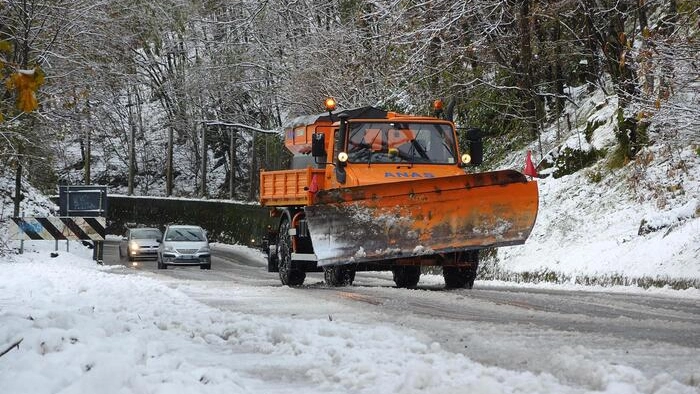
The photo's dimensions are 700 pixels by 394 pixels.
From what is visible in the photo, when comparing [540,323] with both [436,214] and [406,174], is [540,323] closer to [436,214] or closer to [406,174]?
[436,214]

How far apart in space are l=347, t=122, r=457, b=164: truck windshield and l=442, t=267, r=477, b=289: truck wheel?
5.65 ft

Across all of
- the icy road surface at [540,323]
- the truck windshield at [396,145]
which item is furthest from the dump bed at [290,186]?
the icy road surface at [540,323]

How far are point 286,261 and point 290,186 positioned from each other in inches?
50.5

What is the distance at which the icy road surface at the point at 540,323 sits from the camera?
6328 mm

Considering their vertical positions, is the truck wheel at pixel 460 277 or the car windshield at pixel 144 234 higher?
the car windshield at pixel 144 234

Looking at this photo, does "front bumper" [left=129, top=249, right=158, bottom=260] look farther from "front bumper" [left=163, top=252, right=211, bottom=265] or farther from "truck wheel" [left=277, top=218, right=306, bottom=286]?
"truck wheel" [left=277, top=218, right=306, bottom=286]

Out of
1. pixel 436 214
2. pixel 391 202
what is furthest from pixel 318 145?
pixel 436 214

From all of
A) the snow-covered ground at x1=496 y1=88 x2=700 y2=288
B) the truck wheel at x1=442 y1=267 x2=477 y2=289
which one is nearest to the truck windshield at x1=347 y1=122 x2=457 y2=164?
the truck wheel at x1=442 y1=267 x2=477 y2=289

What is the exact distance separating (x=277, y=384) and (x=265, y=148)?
4305 centimetres

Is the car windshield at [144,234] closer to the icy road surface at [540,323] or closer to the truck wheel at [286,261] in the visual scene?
the truck wheel at [286,261]

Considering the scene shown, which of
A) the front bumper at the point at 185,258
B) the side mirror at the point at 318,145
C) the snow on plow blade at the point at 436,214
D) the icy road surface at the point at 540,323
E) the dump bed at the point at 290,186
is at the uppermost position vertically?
the side mirror at the point at 318,145

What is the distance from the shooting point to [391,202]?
1457 centimetres

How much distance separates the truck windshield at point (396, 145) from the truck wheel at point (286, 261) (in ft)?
6.97

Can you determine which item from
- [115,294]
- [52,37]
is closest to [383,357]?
[115,294]
